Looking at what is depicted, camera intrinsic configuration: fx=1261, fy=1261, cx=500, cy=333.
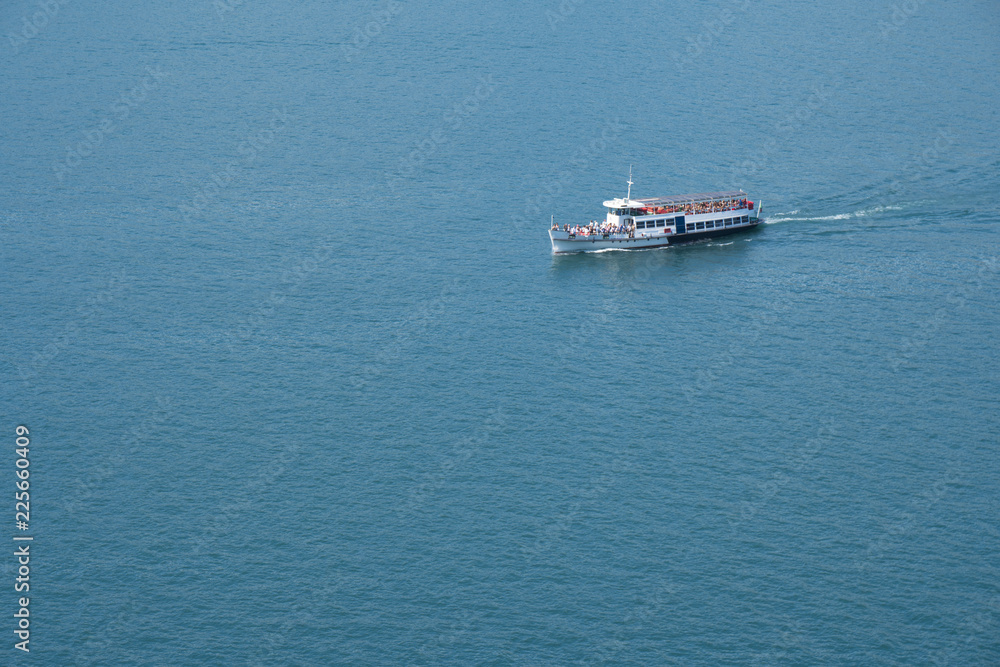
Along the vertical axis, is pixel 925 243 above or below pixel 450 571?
above

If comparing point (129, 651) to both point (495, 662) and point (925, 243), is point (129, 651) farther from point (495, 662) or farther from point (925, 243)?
point (925, 243)

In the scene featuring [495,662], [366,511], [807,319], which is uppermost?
[807,319]

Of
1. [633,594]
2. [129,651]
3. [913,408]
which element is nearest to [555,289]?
[913,408]

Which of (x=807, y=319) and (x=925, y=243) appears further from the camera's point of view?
(x=925, y=243)

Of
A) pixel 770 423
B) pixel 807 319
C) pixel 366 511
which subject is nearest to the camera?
pixel 366 511

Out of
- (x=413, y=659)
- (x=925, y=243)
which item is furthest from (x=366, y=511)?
(x=925, y=243)

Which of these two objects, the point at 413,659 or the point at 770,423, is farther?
the point at 770,423

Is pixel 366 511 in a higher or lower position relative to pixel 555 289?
lower

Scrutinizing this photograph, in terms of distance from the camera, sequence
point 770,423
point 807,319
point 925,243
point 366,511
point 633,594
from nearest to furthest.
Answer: point 633,594 < point 366,511 < point 770,423 < point 807,319 < point 925,243

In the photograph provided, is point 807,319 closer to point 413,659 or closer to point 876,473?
point 876,473

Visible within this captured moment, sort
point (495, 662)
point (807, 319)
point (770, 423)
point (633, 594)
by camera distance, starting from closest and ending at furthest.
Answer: point (495, 662) → point (633, 594) → point (770, 423) → point (807, 319)
